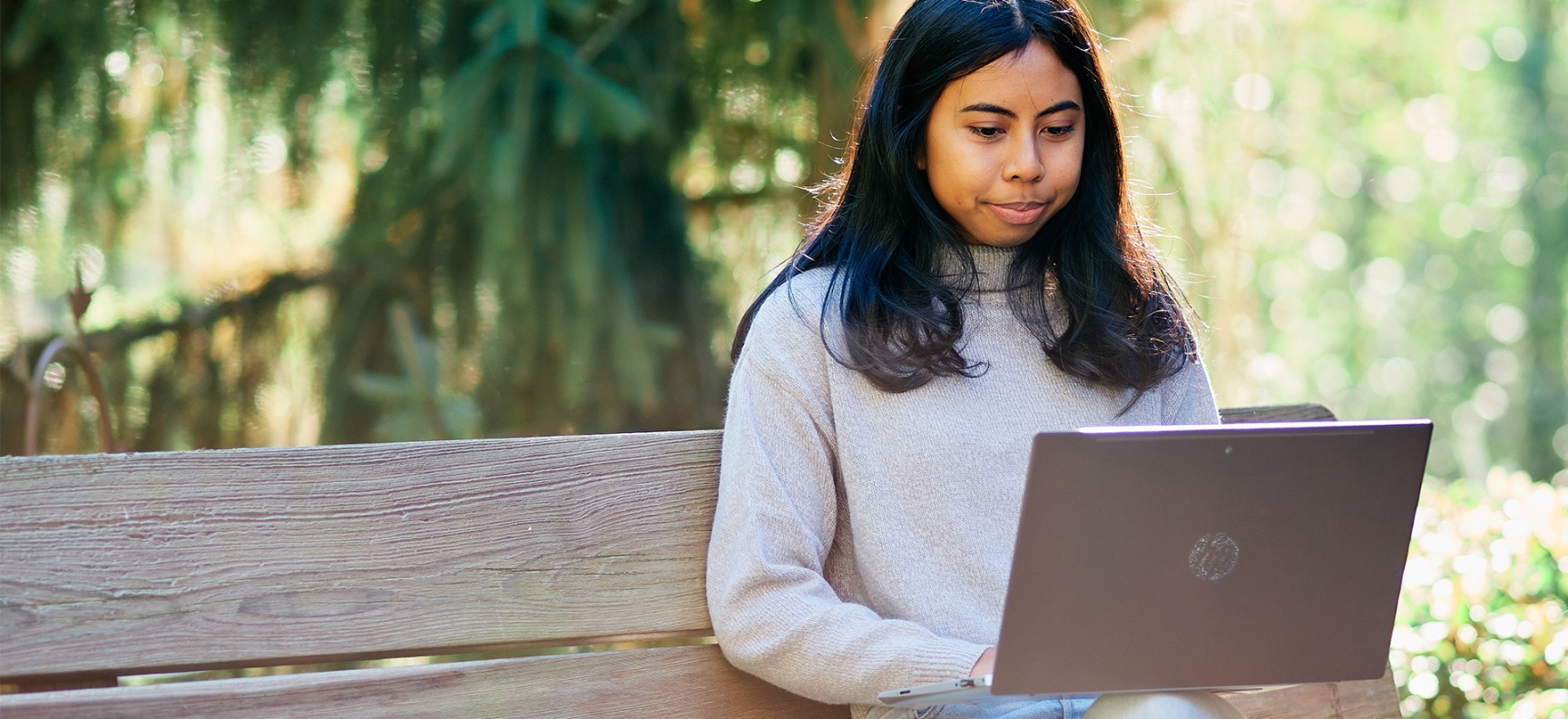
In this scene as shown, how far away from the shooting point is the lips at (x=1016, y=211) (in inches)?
65.4

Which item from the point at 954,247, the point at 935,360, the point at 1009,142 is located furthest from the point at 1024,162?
the point at 935,360

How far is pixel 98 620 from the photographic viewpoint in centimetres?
132

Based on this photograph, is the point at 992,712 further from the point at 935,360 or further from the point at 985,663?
the point at 935,360

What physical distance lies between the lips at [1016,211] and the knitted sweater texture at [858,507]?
0.14 m

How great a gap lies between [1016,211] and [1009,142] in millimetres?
88

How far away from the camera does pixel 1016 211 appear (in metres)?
1.66

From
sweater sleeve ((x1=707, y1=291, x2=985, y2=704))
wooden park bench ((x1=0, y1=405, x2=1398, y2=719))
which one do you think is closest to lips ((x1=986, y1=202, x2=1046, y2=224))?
sweater sleeve ((x1=707, y1=291, x2=985, y2=704))

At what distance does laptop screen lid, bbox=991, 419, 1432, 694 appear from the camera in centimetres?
118

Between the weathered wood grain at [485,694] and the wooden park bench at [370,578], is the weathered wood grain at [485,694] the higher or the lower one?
the lower one

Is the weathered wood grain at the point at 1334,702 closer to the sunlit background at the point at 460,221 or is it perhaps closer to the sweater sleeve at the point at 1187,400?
the sweater sleeve at the point at 1187,400

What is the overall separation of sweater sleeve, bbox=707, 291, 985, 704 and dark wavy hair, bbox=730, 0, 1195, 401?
7cm

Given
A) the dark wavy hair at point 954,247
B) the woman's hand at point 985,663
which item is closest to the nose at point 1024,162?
the dark wavy hair at point 954,247

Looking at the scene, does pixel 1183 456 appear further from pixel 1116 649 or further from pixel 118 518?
pixel 118 518

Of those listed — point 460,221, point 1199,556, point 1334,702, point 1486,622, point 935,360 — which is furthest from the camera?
point 460,221
